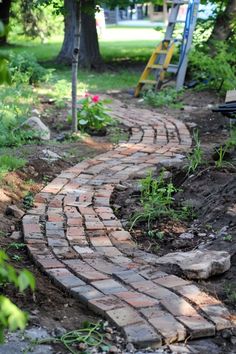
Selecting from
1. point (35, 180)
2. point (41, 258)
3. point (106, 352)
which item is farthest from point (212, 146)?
point (106, 352)

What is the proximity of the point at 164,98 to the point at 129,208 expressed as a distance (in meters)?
5.04

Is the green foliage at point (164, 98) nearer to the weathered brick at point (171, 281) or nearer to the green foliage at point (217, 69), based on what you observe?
the green foliage at point (217, 69)

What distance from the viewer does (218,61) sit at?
9477 mm

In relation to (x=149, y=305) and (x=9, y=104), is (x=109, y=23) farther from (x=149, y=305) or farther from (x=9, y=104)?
(x=149, y=305)

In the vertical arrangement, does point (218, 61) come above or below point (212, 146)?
above

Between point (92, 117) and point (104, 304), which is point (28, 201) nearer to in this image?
point (104, 304)

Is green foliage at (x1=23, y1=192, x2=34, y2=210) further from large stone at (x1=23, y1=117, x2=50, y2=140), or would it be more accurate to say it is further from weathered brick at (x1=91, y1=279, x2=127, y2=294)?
large stone at (x1=23, y1=117, x2=50, y2=140)

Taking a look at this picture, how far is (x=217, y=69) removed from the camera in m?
9.45

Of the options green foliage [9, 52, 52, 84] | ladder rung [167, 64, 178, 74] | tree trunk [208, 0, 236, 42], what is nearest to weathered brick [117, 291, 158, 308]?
green foliage [9, 52, 52, 84]

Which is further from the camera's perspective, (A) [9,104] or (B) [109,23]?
(B) [109,23]

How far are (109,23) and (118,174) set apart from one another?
123 feet

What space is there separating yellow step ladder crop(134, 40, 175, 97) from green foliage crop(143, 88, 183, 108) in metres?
0.26

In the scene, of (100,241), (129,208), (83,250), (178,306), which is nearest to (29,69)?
(129,208)

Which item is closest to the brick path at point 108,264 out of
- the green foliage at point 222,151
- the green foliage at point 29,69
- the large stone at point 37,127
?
the green foliage at point 222,151
